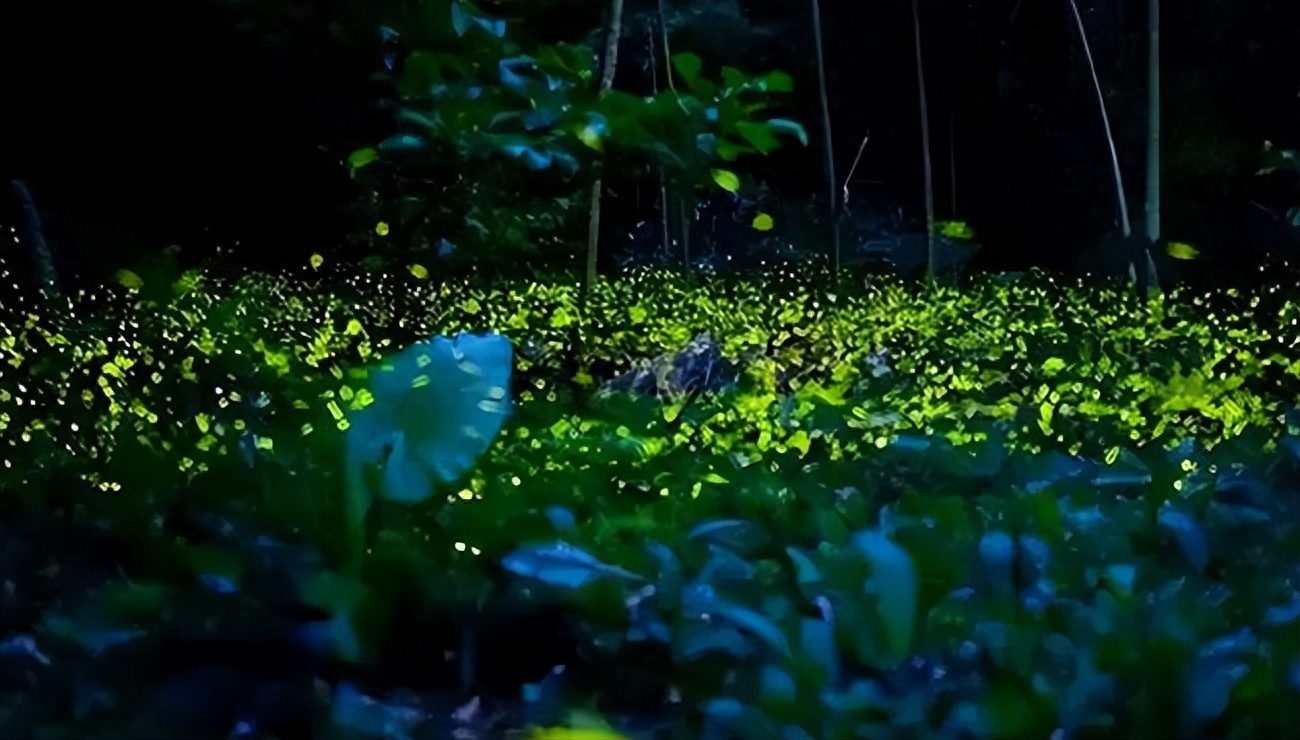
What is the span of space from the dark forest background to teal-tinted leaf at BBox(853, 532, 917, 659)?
4.51 feet

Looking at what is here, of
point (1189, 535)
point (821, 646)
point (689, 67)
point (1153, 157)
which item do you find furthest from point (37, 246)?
point (1153, 157)

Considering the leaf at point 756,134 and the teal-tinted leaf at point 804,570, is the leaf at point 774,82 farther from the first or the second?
the teal-tinted leaf at point 804,570

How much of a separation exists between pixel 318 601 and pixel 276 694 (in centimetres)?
11

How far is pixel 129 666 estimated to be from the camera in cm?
130

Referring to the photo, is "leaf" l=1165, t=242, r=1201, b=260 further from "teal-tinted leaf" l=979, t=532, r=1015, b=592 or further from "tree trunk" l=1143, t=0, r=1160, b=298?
"teal-tinted leaf" l=979, t=532, r=1015, b=592

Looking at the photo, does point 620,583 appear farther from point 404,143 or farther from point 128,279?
point 128,279

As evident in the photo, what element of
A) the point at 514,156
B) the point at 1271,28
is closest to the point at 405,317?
the point at 514,156

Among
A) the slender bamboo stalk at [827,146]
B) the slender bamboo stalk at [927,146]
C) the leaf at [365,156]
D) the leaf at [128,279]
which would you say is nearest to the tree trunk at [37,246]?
the leaf at [128,279]

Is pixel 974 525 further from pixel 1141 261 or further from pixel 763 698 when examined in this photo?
pixel 1141 261

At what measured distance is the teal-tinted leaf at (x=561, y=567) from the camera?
138cm

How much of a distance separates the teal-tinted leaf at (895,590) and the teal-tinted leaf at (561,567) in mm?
256

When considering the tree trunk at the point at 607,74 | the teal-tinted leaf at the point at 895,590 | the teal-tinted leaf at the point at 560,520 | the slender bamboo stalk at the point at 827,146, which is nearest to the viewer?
the teal-tinted leaf at the point at 895,590

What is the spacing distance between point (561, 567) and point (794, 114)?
8.31m

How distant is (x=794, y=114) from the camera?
9.38 meters
